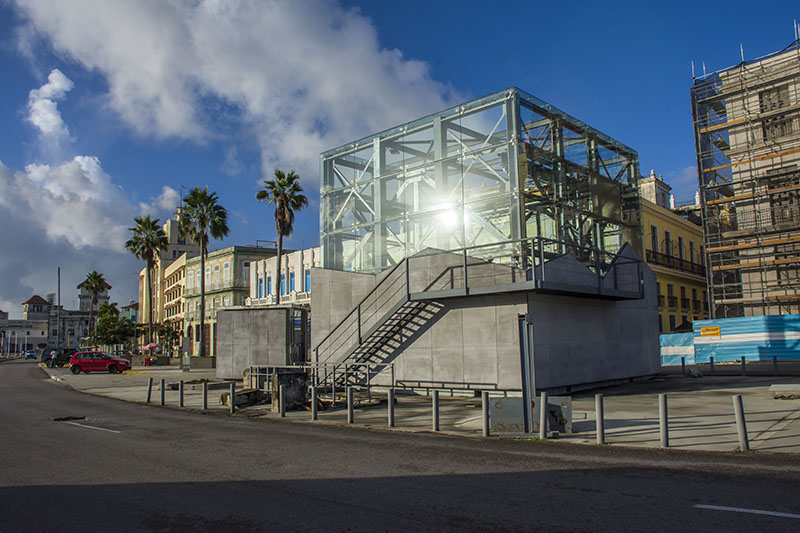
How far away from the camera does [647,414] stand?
1343 centimetres

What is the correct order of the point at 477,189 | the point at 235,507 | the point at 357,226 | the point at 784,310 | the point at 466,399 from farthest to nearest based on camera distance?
1. the point at 784,310
2. the point at 357,226
3. the point at 477,189
4. the point at 466,399
5. the point at 235,507

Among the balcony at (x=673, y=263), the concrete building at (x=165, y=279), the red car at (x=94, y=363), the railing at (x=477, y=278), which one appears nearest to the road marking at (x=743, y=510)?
the railing at (x=477, y=278)

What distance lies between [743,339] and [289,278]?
3616cm

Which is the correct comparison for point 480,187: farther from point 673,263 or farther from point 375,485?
point 673,263

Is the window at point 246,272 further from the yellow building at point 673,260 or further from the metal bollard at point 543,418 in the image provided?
the metal bollard at point 543,418

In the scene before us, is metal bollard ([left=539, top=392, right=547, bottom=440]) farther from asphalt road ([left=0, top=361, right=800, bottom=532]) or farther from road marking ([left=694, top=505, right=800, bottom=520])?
road marking ([left=694, top=505, right=800, bottom=520])

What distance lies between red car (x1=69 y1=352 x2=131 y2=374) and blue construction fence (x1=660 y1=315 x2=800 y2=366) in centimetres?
3847

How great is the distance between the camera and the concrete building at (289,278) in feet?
163

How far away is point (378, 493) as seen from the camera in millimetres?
6973

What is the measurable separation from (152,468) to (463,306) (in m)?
11.5

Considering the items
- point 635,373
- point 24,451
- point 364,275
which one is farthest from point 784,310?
point 24,451

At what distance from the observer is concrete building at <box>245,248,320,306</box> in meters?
49.7

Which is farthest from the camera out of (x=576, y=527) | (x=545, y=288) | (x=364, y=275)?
(x=364, y=275)

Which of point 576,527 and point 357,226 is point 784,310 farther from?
point 576,527
